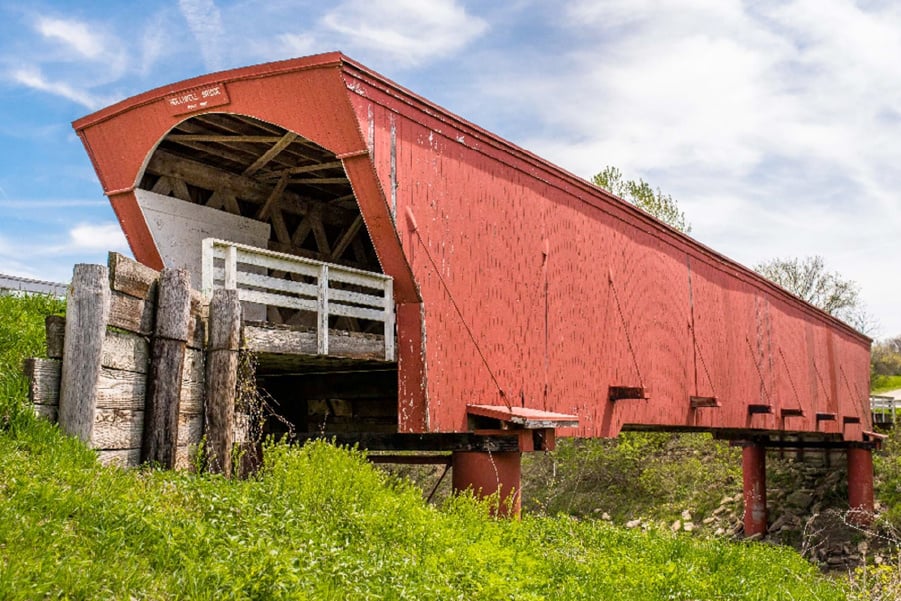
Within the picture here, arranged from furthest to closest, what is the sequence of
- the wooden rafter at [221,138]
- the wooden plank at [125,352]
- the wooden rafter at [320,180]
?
1. the wooden rafter at [320,180]
2. the wooden rafter at [221,138]
3. the wooden plank at [125,352]

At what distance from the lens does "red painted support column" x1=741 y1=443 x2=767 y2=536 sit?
82.1 ft

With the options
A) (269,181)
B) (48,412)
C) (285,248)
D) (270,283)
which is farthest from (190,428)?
(269,181)

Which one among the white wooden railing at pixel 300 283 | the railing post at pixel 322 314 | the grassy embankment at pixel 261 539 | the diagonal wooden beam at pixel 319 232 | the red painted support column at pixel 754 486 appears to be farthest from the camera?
the red painted support column at pixel 754 486

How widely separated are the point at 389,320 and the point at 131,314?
3210 millimetres

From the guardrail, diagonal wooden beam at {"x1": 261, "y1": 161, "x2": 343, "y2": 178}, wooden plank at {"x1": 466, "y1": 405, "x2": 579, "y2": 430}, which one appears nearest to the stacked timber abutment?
wooden plank at {"x1": 466, "y1": 405, "x2": 579, "y2": 430}

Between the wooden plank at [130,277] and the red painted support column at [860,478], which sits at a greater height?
the wooden plank at [130,277]

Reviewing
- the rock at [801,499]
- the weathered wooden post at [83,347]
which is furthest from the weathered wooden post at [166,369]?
the rock at [801,499]

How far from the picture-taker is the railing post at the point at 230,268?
8.02 metres

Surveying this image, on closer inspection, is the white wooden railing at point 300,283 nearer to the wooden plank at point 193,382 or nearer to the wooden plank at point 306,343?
the wooden plank at point 306,343

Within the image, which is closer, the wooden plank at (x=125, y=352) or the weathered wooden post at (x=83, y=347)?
the weathered wooden post at (x=83, y=347)

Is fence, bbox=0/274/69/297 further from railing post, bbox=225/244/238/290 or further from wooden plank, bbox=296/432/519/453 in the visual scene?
railing post, bbox=225/244/238/290

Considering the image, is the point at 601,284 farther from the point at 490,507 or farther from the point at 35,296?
the point at 35,296

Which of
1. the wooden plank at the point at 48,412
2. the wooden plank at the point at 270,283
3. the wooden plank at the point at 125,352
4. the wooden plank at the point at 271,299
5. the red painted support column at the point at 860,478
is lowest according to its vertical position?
the red painted support column at the point at 860,478

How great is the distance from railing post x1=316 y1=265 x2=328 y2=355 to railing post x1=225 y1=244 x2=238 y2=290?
94cm
